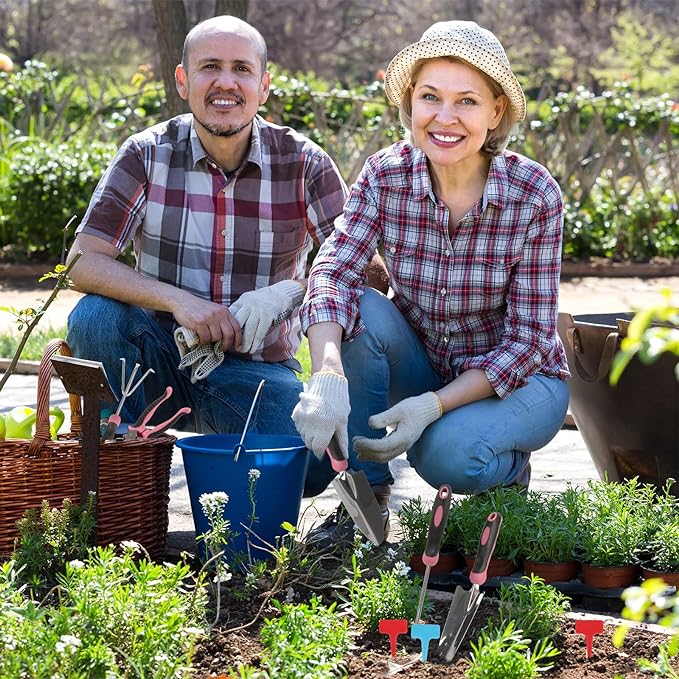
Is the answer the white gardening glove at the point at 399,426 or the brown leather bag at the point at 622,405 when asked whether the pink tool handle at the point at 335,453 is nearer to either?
the white gardening glove at the point at 399,426

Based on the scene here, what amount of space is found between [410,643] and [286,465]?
589mm

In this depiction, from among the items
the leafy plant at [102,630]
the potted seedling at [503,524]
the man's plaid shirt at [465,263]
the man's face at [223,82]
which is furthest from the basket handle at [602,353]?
the leafy plant at [102,630]

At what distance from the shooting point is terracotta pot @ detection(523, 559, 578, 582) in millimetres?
2381

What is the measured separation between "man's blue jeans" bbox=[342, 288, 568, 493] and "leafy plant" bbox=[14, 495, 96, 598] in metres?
0.76

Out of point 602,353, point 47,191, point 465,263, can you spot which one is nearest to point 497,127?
point 465,263

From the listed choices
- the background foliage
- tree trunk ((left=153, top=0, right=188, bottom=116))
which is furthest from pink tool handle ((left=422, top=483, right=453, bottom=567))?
the background foliage

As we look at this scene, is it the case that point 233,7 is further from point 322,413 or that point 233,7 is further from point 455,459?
point 322,413

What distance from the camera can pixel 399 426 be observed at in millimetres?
2627

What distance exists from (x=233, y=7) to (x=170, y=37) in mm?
436

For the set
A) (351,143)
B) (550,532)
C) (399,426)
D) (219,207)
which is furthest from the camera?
(351,143)

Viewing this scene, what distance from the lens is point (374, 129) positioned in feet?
28.3

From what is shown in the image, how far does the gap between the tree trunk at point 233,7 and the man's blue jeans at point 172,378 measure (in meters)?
3.92

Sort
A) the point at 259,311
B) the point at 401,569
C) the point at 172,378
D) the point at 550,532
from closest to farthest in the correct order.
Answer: the point at 401,569 → the point at 550,532 → the point at 259,311 → the point at 172,378

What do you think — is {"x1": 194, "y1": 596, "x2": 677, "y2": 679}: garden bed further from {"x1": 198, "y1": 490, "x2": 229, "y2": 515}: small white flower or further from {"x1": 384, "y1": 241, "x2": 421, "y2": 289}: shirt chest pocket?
{"x1": 384, "y1": 241, "x2": 421, "y2": 289}: shirt chest pocket
